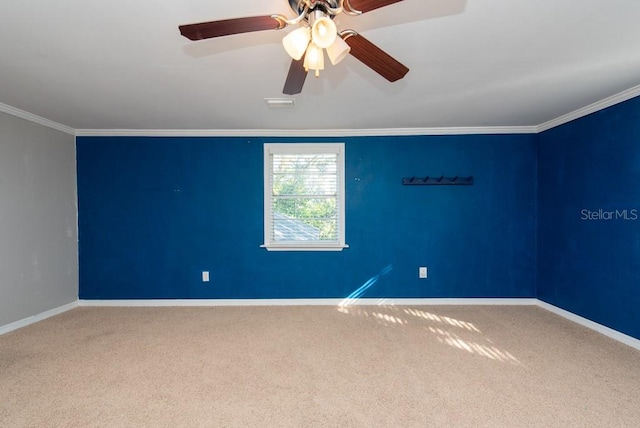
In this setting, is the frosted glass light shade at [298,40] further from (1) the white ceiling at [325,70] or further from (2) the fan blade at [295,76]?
(1) the white ceiling at [325,70]

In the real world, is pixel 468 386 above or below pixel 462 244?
below

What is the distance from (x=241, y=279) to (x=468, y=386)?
9.04ft

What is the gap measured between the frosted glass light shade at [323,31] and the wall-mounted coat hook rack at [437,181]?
2.88 m

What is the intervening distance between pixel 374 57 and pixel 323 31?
Answer: 37cm

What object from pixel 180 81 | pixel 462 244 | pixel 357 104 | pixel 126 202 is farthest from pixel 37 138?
pixel 462 244

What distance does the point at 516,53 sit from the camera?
206 cm

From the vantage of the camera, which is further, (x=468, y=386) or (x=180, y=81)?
(x=180, y=81)

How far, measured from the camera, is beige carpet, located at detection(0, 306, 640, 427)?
1846mm

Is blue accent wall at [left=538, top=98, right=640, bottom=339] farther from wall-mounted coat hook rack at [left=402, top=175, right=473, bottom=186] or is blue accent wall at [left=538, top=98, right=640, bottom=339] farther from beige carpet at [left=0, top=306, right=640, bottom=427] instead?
wall-mounted coat hook rack at [left=402, top=175, right=473, bottom=186]

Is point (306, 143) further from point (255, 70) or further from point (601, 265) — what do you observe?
point (601, 265)

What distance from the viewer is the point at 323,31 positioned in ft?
4.09

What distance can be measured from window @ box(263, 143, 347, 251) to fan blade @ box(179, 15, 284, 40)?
263 centimetres

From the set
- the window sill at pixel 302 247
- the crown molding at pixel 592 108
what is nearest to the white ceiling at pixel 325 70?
the crown molding at pixel 592 108

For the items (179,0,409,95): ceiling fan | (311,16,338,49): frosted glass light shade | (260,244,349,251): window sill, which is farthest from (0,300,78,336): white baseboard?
(311,16,338,49): frosted glass light shade
